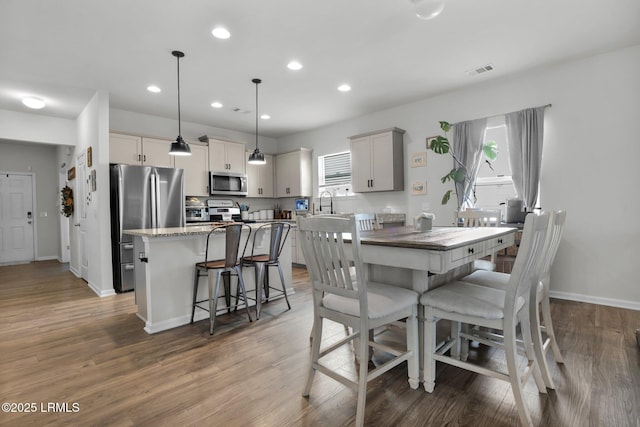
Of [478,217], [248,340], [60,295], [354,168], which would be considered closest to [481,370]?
[248,340]

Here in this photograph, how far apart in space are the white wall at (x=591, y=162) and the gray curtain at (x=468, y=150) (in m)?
0.25

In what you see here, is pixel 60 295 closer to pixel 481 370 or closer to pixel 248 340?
pixel 248 340

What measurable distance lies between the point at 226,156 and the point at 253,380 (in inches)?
181

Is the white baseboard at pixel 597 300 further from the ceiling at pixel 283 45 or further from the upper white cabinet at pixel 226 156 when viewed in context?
the upper white cabinet at pixel 226 156

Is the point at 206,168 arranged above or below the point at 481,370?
above

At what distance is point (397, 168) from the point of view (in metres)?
4.96

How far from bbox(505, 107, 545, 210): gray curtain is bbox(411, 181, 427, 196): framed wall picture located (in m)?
1.17

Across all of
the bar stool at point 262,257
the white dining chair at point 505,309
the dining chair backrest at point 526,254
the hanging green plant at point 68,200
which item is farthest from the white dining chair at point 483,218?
the hanging green plant at point 68,200

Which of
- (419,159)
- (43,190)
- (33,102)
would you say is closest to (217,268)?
(419,159)

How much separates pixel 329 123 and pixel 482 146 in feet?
9.18

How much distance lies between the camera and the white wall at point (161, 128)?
5.04 m

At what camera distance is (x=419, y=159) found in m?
4.86

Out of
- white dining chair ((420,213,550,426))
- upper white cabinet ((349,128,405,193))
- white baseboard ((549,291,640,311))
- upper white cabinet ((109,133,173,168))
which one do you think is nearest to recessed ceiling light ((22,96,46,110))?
upper white cabinet ((109,133,173,168))

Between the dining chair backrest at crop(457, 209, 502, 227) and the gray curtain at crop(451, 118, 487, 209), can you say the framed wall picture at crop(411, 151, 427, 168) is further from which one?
the dining chair backrest at crop(457, 209, 502, 227)
